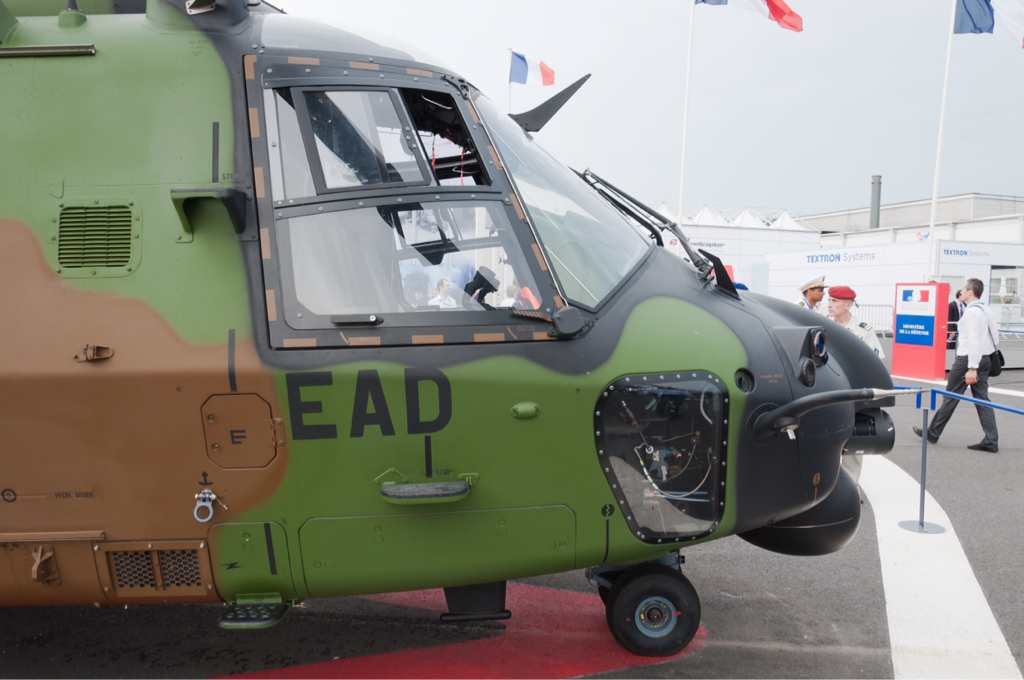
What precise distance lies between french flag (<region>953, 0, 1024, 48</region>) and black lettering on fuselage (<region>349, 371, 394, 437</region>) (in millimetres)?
17304

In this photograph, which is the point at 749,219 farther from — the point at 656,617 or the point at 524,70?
the point at 656,617

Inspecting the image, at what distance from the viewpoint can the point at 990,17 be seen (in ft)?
47.3

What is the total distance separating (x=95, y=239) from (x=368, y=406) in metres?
1.24

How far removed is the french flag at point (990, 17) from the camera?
1369 cm

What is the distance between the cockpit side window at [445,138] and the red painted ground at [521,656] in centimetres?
217

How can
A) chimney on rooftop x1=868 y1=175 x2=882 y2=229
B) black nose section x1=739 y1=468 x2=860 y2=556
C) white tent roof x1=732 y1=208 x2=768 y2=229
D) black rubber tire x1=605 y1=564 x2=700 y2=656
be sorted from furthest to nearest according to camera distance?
chimney on rooftop x1=868 y1=175 x2=882 y2=229 → white tent roof x1=732 y1=208 x2=768 y2=229 → black nose section x1=739 y1=468 x2=860 y2=556 → black rubber tire x1=605 y1=564 x2=700 y2=656

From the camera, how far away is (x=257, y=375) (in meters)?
2.27

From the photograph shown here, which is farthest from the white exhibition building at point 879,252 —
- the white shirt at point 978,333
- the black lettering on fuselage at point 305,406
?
the black lettering on fuselage at point 305,406

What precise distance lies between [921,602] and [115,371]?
414 centimetres

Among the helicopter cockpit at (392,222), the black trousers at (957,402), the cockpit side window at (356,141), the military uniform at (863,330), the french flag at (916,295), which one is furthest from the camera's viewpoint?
the french flag at (916,295)

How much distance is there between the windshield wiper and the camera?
2.95 m

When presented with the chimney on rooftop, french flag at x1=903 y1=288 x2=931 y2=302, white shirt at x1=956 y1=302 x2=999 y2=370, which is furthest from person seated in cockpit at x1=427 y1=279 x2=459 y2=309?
the chimney on rooftop

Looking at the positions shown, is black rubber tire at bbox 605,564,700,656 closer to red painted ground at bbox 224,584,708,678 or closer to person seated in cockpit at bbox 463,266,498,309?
red painted ground at bbox 224,584,708,678

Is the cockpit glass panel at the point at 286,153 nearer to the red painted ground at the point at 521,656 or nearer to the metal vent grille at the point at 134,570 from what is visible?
the metal vent grille at the point at 134,570
